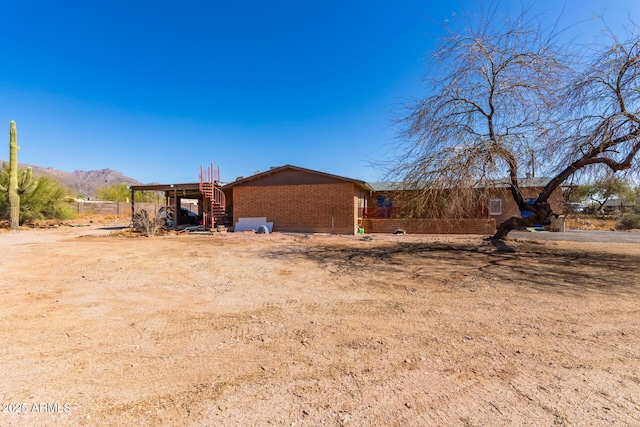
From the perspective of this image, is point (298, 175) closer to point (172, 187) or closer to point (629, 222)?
point (172, 187)

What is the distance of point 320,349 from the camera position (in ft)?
11.1

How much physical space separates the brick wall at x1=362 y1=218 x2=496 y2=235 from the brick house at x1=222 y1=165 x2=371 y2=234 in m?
1.30

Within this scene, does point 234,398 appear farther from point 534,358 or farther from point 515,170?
point 515,170

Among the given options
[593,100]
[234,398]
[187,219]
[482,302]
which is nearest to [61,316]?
[234,398]

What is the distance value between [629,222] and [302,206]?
23986 millimetres

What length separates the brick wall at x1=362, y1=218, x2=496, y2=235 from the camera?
62.4 feet

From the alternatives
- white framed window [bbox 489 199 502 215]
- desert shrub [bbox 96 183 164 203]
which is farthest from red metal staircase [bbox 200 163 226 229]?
desert shrub [bbox 96 183 164 203]

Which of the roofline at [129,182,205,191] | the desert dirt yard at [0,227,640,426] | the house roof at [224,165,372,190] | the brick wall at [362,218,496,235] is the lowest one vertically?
the desert dirt yard at [0,227,640,426]

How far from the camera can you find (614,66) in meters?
8.72

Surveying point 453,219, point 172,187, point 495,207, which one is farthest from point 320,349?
point 495,207

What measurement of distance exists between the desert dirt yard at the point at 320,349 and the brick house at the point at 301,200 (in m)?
11.6

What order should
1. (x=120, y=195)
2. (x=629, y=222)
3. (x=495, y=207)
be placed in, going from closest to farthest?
(x=495, y=207), (x=629, y=222), (x=120, y=195)

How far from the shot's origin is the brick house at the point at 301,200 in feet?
61.0

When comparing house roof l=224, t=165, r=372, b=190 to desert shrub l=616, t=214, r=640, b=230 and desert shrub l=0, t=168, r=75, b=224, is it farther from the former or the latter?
desert shrub l=616, t=214, r=640, b=230
